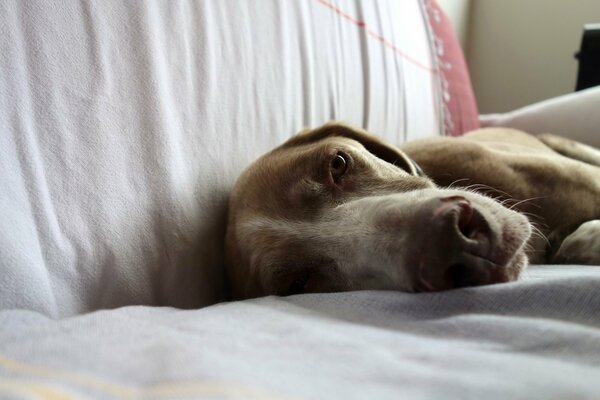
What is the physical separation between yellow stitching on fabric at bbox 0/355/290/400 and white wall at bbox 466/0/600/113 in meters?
5.35

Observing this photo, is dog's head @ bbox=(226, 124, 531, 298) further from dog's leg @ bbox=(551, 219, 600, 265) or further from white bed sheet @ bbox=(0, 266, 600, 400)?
dog's leg @ bbox=(551, 219, 600, 265)

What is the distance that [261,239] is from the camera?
5.09ft

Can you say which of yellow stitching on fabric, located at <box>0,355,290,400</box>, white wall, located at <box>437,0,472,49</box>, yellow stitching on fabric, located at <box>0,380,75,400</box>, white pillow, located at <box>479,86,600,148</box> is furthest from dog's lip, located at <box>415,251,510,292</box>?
white wall, located at <box>437,0,472,49</box>

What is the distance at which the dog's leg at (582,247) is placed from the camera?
1660 millimetres

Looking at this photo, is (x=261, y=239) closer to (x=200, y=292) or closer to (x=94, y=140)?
(x=200, y=292)

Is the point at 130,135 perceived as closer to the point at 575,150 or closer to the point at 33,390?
the point at 33,390

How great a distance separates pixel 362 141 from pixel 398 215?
2.22 ft

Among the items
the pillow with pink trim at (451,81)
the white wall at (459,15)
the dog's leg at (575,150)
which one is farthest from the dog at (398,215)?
the white wall at (459,15)

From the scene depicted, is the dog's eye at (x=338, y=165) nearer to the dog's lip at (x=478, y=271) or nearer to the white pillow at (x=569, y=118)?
the dog's lip at (x=478, y=271)

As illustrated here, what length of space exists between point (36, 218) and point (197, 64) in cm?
69

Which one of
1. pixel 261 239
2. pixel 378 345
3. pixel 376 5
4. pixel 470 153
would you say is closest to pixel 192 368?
pixel 378 345

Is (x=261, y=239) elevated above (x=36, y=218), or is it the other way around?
(x=36, y=218)

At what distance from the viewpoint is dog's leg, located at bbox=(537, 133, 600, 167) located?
8.31 feet

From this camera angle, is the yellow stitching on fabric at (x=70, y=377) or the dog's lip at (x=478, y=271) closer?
the yellow stitching on fabric at (x=70, y=377)
